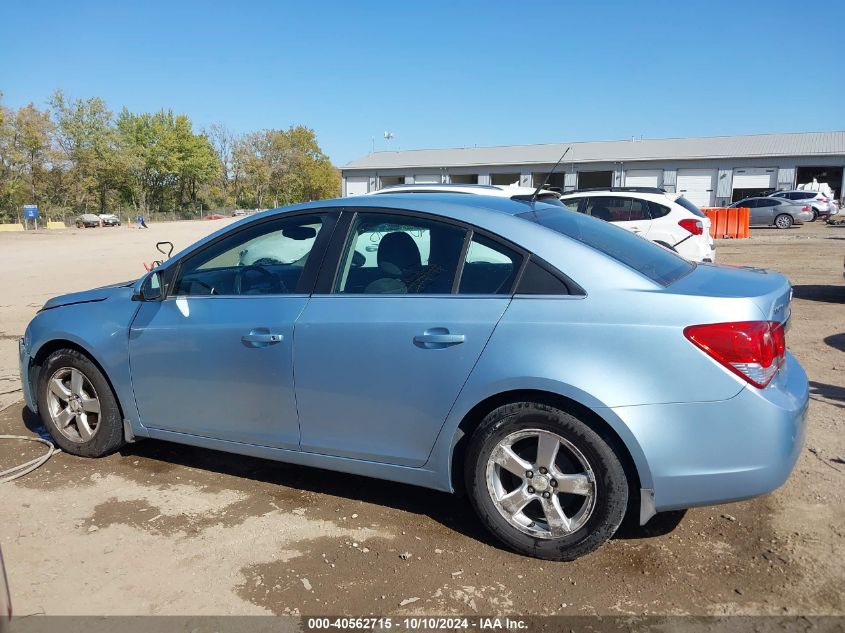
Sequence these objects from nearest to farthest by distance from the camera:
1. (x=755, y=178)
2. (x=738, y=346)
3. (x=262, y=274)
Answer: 1. (x=738, y=346)
2. (x=262, y=274)
3. (x=755, y=178)

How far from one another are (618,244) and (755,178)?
53.1 m

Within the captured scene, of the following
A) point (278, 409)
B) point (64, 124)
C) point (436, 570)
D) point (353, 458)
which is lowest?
point (436, 570)

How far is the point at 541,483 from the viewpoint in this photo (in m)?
3.08

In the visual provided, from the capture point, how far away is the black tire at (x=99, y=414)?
4.27 metres

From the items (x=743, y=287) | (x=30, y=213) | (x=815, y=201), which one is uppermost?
(x=743, y=287)

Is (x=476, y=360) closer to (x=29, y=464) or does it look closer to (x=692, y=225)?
(x=29, y=464)

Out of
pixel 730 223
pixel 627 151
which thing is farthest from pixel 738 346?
pixel 627 151

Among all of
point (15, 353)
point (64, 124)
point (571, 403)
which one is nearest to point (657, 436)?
point (571, 403)

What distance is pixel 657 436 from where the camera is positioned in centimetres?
282

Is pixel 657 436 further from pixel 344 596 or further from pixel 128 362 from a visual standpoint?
pixel 128 362

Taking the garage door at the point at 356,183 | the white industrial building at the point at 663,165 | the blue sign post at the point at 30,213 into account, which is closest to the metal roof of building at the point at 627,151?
the white industrial building at the point at 663,165

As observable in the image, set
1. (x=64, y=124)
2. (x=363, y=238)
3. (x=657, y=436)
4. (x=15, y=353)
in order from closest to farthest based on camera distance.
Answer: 1. (x=657, y=436)
2. (x=363, y=238)
3. (x=15, y=353)
4. (x=64, y=124)

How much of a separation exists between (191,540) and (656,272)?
8.86 feet

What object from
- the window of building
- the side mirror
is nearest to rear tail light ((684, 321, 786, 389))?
the side mirror
